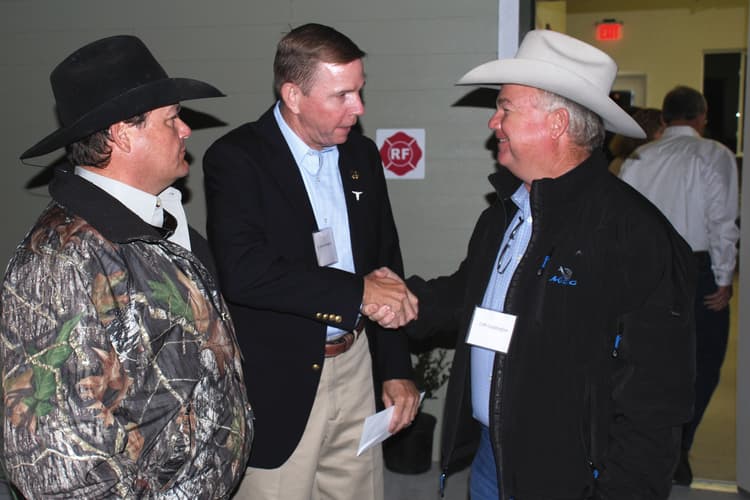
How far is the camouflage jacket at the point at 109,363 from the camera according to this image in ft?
4.70

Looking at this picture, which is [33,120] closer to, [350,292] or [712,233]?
[350,292]

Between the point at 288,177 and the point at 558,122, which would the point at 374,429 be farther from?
the point at 558,122

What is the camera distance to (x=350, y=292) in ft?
7.30

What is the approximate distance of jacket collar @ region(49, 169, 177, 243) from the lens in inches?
61.2

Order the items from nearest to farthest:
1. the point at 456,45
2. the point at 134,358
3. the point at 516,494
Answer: the point at 134,358, the point at 516,494, the point at 456,45

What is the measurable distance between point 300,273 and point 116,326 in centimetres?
77

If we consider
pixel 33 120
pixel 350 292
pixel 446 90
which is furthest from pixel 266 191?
pixel 33 120

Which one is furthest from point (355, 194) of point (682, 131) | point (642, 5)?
point (642, 5)

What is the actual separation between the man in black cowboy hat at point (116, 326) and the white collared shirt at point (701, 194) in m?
3.34

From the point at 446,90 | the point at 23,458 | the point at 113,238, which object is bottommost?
the point at 23,458

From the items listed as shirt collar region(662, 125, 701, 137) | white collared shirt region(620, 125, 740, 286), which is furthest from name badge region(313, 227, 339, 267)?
shirt collar region(662, 125, 701, 137)

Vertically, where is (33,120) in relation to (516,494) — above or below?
above

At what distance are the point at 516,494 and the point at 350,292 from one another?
2.46ft

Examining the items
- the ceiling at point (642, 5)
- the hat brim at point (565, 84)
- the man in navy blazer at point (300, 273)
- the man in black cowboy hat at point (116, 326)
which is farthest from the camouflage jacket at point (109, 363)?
the ceiling at point (642, 5)
